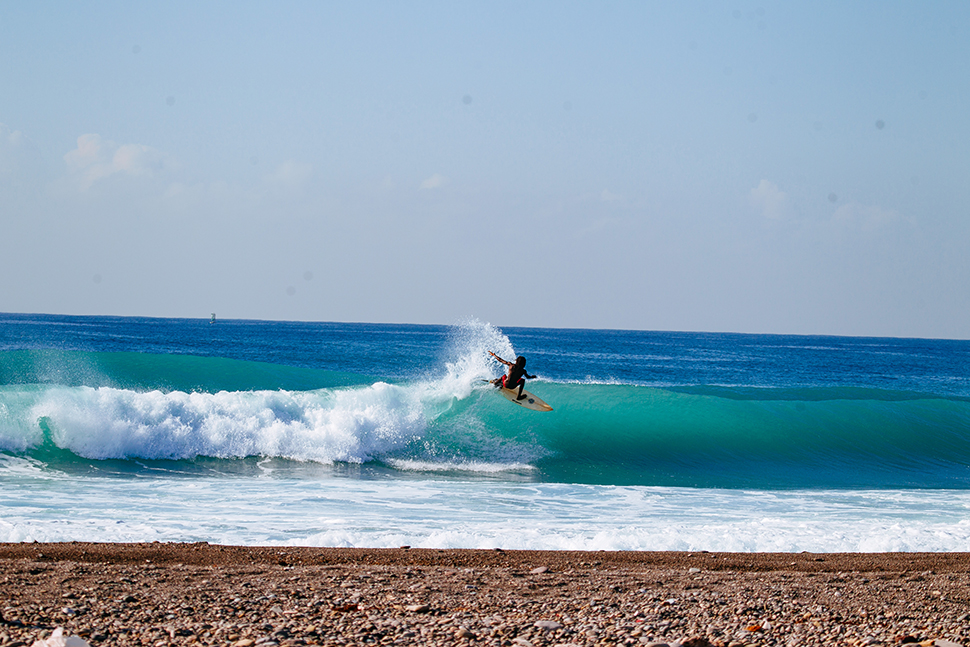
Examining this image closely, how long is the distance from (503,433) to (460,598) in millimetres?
11313

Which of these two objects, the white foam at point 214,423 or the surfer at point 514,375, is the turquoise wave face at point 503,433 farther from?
the surfer at point 514,375

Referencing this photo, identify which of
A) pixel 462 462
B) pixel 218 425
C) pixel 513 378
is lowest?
pixel 462 462

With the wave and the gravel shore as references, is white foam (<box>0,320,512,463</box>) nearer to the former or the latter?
the wave

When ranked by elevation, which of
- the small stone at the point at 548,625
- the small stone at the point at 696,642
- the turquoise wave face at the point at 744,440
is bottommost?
the turquoise wave face at the point at 744,440

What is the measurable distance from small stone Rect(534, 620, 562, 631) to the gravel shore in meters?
0.01

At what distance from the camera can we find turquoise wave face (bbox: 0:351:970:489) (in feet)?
45.7

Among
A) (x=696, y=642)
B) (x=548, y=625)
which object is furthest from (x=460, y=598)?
(x=696, y=642)

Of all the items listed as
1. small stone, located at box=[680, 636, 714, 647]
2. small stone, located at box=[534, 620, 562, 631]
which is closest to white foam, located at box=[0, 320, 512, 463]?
small stone, located at box=[534, 620, 562, 631]

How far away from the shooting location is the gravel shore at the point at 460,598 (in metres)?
4.58

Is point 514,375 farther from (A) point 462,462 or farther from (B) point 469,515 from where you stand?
(A) point 462,462

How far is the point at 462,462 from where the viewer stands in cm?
1488

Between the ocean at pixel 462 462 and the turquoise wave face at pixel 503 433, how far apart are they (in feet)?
0.19

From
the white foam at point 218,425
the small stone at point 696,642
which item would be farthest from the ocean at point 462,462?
the small stone at point 696,642

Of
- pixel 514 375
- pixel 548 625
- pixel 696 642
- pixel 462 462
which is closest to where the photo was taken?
pixel 696 642
